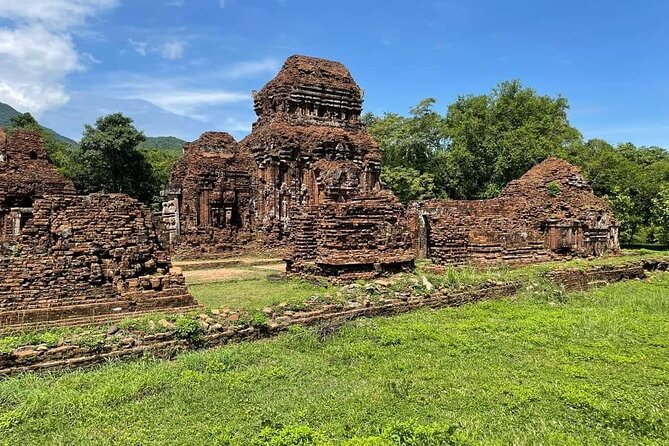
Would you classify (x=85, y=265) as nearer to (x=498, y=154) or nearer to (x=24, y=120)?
(x=498, y=154)

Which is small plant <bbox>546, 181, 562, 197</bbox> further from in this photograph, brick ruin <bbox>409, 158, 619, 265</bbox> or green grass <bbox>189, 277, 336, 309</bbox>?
green grass <bbox>189, 277, 336, 309</bbox>

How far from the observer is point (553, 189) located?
736 inches

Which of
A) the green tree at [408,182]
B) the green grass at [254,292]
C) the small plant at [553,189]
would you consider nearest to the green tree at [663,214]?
the small plant at [553,189]

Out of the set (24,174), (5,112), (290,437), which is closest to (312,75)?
(24,174)

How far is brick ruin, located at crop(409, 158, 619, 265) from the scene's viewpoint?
15305mm

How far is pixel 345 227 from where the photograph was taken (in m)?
13.1

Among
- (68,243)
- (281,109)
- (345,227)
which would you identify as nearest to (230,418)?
(68,243)

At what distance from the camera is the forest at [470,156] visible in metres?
32.9

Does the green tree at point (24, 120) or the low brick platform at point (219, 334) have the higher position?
the green tree at point (24, 120)

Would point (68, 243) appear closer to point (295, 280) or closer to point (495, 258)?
point (295, 280)

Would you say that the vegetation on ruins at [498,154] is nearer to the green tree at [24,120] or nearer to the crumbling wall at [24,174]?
the crumbling wall at [24,174]

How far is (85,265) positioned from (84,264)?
0.08ft

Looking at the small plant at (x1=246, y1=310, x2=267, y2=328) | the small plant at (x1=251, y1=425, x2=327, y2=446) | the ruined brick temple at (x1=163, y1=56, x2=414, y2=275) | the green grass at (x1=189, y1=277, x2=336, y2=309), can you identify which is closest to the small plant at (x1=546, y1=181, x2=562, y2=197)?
the ruined brick temple at (x1=163, y1=56, x2=414, y2=275)

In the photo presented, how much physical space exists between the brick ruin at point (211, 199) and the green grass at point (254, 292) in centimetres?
766
